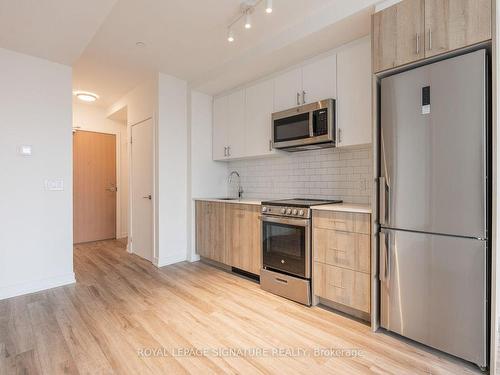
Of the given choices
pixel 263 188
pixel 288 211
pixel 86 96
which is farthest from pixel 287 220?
pixel 86 96

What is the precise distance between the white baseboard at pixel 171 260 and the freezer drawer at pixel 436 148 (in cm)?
288

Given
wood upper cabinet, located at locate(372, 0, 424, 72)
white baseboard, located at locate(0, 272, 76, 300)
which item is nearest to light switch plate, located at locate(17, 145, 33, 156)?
white baseboard, located at locate(0, 272, 76, 300)

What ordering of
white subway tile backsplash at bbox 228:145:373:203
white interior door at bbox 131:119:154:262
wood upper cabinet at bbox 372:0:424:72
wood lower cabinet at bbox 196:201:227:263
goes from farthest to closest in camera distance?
white interior door at bbox 131:119:154:262 → wood lower cabinet at bbox 196:201:227:263 → white subway tile backsplash at bbox 228:145:373:203 → wood upper cabinet at bbox 372:0:424:72

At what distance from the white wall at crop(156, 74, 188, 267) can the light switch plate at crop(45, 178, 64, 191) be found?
3.56 feet

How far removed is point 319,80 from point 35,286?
12.2 ft

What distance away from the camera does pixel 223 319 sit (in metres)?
2.33

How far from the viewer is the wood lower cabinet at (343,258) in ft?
7.23

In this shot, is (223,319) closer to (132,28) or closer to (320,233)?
(320,233)

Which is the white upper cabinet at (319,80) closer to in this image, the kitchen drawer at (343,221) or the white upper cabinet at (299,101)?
the white upper cabinet at (299,101)

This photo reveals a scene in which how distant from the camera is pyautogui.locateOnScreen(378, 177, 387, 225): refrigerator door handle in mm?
2004

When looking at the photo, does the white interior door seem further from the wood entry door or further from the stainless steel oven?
the stainless steel oven

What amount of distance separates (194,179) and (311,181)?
1.69 m

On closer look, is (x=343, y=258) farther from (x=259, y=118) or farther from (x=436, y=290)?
(x=259, y=118)

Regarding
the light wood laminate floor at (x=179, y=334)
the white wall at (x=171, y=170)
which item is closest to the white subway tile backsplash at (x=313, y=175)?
the white wall at (x=171, y=170)
